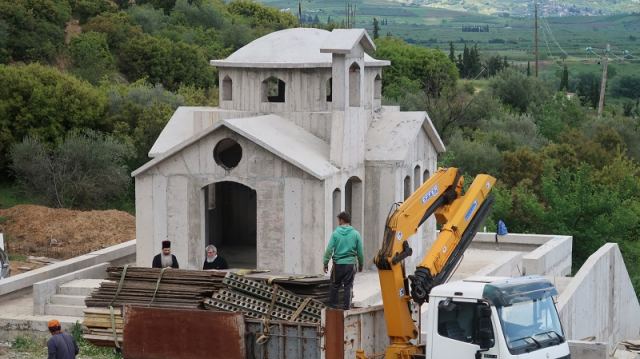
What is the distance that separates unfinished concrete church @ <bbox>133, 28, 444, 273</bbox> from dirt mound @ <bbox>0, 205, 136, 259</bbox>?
23.4 feet

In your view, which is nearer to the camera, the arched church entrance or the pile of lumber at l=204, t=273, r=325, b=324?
the pile of lumber at l=204, t=273, r=325, b=324

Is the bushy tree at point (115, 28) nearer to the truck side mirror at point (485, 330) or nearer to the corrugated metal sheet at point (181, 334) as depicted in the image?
the corrugated metal sheet at point (181, 334)

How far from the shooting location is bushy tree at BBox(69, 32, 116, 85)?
201 feet

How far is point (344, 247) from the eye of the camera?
20859 millimetres

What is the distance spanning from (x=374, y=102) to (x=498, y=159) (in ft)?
82.7

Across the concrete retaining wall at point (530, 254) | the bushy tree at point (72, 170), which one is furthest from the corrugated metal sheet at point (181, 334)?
the bushy tree at point (72, 170)

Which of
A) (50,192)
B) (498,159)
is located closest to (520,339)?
(50,192)

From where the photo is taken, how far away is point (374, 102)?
29859 millimetres

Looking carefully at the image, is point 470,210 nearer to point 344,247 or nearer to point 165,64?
point 344,247

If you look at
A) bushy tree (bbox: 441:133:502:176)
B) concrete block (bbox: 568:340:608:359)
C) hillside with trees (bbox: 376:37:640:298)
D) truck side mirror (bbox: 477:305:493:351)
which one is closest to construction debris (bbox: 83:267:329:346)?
truck side mirror (bbox: 477:305:493:351)

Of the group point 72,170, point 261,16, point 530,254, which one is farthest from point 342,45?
point 261,16

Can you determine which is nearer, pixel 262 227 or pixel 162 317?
pixel 162 317

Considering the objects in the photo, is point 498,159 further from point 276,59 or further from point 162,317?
point 162,317

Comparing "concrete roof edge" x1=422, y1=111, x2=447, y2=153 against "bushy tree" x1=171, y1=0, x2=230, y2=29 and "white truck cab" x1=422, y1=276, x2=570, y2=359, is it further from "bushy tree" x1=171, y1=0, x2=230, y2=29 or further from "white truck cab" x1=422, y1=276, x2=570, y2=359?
"bushy tree" x1=171, y1=0, x2=230, y2=29
